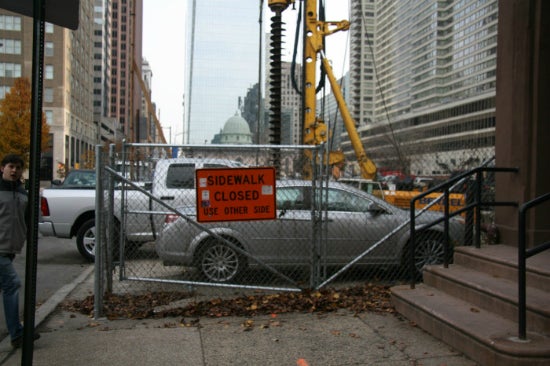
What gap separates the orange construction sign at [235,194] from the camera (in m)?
6.29

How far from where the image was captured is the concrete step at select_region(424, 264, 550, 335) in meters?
4.37

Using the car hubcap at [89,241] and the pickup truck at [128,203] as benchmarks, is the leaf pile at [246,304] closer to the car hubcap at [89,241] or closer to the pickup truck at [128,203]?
the pickup truck at [128,203]

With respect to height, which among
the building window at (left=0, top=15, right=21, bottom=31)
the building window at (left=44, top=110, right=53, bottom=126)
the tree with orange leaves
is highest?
the building window at (left=0, top=15, right=21, bottom=31)

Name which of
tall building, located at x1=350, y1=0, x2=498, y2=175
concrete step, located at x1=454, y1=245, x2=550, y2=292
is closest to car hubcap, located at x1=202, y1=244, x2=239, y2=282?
concrete step, located at x1=454, y1=245, x2=550, y2=292

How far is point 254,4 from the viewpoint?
53.1m

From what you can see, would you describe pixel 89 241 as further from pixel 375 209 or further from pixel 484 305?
pixel 484 305

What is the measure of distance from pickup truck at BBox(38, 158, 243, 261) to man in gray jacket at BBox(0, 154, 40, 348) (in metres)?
1.85

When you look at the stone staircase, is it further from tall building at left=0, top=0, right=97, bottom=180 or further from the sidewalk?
tall building at left=0, top=0, right=97, bottom=180

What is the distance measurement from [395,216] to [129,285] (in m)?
4.17

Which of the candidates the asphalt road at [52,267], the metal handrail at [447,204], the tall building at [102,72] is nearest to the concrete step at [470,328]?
the metal handrail at [447,204]

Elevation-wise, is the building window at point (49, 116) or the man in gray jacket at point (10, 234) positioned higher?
the building window at point (49, 116)

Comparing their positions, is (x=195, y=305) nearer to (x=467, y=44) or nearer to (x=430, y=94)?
(x=467, y=44)

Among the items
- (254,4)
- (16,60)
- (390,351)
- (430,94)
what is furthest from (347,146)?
(16,60)

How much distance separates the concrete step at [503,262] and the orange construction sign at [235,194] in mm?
2403
